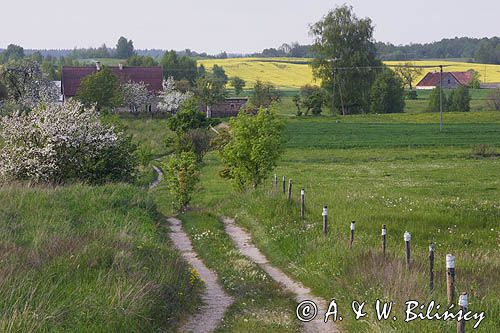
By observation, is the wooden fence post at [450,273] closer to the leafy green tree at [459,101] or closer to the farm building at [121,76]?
the farm building at [121,76]

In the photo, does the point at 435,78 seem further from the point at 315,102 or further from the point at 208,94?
the point at 208,94

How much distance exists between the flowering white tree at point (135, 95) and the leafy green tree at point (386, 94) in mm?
28934

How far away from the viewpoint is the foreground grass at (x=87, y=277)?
10.4 m

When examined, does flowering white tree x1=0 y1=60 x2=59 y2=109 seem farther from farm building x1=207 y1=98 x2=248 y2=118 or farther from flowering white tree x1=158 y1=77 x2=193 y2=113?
farm building x1=207 y1=98 x2=248 y2=118

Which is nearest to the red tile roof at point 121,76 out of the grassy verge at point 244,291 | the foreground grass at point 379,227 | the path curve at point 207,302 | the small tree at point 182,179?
the foreground grass at point 379,227

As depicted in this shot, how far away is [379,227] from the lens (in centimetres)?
1914

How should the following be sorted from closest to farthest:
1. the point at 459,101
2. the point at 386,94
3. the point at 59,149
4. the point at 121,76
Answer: the point at 59,149 → the point at 386,94 → the point at 459,101 → the point at 121,76

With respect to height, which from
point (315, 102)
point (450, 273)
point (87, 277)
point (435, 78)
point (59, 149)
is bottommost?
point (435, 78)

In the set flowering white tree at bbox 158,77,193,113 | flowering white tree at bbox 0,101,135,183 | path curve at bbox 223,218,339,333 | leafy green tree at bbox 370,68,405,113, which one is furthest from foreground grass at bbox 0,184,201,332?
leafy green tree at bbox 370,68,405,113

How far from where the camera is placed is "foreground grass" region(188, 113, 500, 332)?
11.7 metres

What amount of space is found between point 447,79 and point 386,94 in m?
56.1

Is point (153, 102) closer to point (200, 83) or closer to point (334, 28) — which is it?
point (200, 83)

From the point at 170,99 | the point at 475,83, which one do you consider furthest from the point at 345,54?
the point at 475,83

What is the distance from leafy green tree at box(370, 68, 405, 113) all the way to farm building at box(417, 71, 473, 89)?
4991cm
